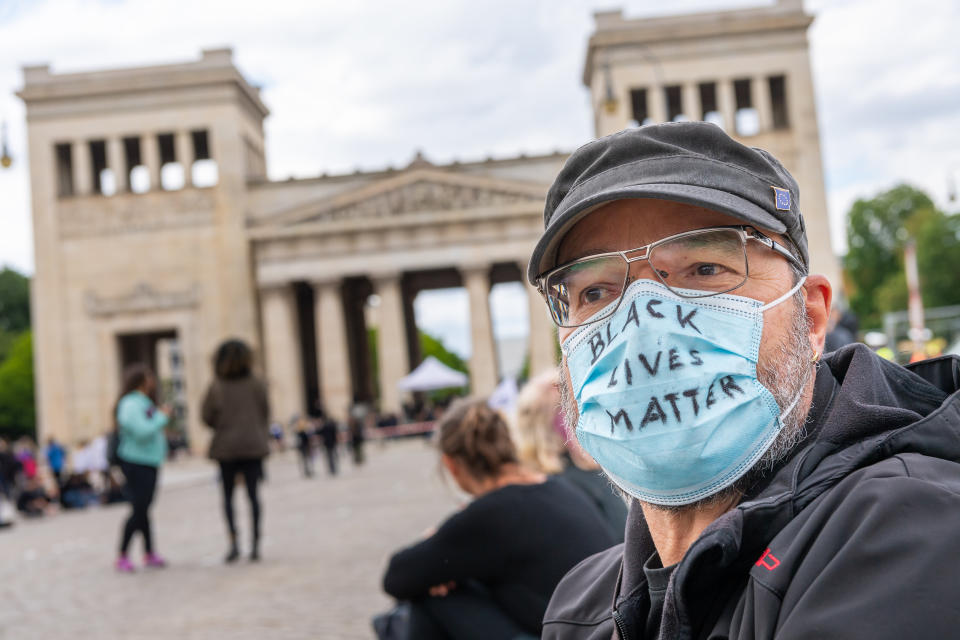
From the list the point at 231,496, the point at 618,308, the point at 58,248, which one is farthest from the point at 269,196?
the point at 618,308

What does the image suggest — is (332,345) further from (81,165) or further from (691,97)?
(691,97)

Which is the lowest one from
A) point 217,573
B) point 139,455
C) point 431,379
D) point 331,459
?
point 331,459

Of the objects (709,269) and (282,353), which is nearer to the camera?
(709,269)

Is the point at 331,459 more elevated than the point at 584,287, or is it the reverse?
the point at 584,287

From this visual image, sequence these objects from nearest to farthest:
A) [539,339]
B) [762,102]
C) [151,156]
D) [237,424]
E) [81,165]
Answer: [237,424] → [539,339] → [81,165] → [151,156] → [762,102]

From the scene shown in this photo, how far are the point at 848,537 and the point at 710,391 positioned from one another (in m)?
0.49

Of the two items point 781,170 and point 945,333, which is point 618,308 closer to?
point 781,170

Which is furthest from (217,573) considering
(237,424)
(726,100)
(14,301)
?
(14,301)

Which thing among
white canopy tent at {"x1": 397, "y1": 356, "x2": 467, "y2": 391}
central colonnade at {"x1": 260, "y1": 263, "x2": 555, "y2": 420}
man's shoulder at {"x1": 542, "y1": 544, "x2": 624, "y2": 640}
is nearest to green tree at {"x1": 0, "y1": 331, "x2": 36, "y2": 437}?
central colonnade at {"x1": 260, "y1": 263, "x2": 555, "y2": 420}

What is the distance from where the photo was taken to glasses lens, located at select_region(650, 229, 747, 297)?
1883 millimetres

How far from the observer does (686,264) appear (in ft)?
6.29

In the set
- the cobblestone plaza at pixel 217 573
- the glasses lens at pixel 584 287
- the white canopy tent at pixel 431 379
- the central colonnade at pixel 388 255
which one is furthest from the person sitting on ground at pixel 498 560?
the central colonnade at pixel 388 255

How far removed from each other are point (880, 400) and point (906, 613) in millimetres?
450

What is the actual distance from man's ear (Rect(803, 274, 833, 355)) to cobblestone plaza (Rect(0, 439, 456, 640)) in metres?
5.57
